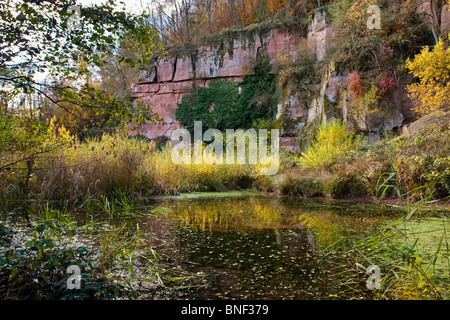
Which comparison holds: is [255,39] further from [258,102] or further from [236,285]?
[236,285]

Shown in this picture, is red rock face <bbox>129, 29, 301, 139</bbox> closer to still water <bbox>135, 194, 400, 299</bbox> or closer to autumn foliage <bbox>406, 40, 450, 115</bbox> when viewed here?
autumn foliage <bbox>406, 40, 450, 115</bbox>

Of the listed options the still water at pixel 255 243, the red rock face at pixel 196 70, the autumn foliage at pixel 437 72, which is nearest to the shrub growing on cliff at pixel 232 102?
the red rock face at pixel 196 70

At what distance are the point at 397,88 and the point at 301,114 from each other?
434 cm

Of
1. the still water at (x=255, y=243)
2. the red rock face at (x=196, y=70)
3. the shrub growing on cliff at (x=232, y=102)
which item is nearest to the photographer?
the still water at (x=255, y=243)

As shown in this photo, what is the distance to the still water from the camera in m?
1.93

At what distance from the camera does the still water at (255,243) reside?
6.34 ft

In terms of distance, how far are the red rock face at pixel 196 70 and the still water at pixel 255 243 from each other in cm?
1142

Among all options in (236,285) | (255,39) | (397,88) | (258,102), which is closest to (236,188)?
(397,88)

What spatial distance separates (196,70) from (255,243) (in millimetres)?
15367

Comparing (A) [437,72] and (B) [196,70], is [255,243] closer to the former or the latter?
(A) [437,72]

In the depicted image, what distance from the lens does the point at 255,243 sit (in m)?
2.91

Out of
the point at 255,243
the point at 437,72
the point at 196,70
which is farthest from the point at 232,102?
the point at 255,243

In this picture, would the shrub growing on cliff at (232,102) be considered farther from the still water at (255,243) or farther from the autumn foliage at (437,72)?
the still water at (255,243)

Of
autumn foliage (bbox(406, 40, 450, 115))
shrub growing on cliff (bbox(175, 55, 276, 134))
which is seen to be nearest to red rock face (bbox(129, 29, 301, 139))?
shrub growing on cliff (bbox(175, 55, 276, 134))
